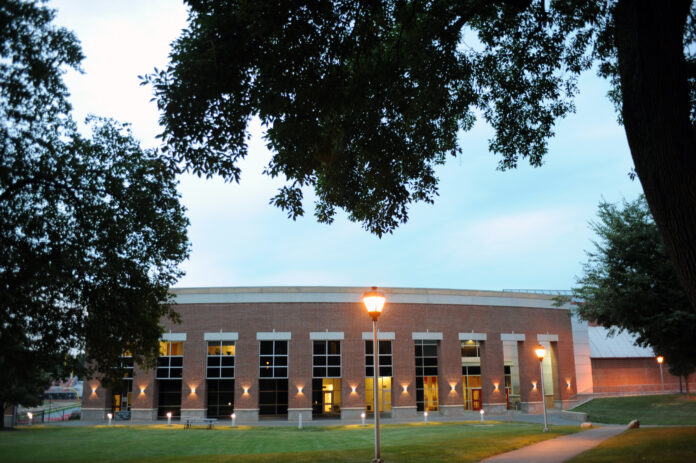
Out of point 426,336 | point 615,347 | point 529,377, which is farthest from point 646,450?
point 615,347

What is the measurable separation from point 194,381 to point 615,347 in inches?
1612

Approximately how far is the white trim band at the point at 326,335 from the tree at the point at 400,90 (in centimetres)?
3219

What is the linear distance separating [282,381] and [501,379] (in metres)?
18.9

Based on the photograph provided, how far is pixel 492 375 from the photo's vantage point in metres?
48.0

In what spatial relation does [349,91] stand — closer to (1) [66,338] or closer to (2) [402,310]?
(1) [66,338]

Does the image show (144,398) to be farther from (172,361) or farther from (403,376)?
(403,376)

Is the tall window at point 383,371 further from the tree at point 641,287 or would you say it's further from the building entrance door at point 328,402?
the tree at point 641,287

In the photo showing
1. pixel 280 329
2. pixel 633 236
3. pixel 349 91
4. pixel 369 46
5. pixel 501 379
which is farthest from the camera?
pixel 501 379

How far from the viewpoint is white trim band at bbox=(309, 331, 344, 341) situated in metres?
44.2

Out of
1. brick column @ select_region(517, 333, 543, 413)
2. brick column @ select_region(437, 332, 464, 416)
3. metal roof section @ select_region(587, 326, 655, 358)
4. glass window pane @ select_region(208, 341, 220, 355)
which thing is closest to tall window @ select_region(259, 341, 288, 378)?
glass window pane @ select_region(208, 341, 220, 355)

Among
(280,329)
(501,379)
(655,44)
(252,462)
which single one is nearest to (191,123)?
(655,44)

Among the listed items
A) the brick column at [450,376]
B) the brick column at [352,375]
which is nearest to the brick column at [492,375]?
the brick column at [450,376]

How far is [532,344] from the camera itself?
51.1 m

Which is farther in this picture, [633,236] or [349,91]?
[633,236]
